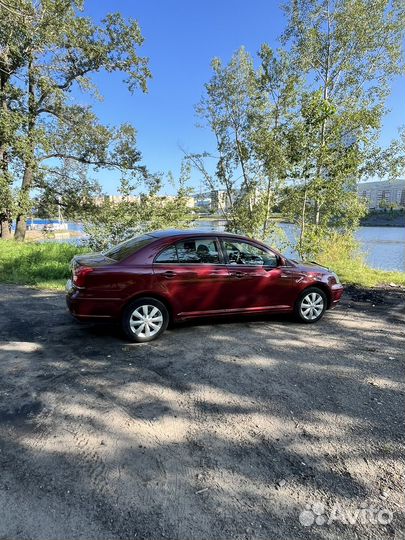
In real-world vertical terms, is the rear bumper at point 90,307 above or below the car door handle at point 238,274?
below

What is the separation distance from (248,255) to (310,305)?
1389 mm

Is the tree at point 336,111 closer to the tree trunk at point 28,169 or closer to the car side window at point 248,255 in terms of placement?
the car side window at point 248,255

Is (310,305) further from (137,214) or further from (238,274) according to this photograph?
(137,214)

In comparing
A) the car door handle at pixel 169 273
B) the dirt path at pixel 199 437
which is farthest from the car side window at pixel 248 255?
the dirt path at pixel 199 437

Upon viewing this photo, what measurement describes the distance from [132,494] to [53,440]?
892 millimetres

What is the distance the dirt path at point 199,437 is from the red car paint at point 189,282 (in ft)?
1.66

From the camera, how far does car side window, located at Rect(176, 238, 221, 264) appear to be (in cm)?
538

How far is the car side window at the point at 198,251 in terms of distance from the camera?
5.38 metres

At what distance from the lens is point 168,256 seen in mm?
5262

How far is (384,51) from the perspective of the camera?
1338 cm

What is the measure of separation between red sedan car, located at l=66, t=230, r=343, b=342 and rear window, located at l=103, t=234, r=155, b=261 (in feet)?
0.07

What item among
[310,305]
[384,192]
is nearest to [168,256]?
[310,305]

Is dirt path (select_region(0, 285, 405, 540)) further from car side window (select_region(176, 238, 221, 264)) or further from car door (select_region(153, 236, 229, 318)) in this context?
car side window (select_region(176, 238, 221, 264))

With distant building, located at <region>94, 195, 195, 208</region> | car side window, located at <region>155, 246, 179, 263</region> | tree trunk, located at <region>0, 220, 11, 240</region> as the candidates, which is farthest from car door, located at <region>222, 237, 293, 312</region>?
tree trunk, located at <region>0, 220, 11, 240</region>
